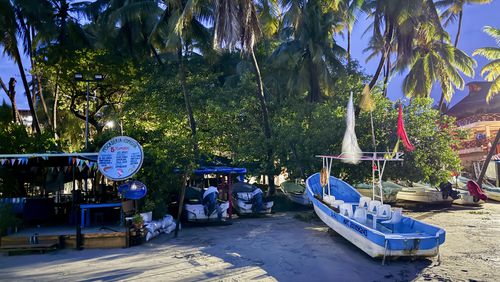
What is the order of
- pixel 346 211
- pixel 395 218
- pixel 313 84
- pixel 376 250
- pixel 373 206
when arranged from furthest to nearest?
pixel 313 84 < pixel 373 206 < pixel 346 211 < pixel 395 218 < pixel 376 250

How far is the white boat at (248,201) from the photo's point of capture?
1733 cm

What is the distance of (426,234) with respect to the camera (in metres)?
9.54

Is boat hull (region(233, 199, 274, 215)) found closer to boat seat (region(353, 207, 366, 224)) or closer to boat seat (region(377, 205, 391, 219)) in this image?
boat seat (region(353, 207, 366, 224))

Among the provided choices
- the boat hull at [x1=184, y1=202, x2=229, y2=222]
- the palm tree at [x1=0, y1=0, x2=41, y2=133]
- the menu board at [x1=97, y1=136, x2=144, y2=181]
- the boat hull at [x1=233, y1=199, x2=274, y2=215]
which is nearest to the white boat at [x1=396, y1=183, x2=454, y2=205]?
the boat hull at [x1=233, y1=199, x2=274, y2=215]

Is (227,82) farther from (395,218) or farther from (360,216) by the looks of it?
(395,218)

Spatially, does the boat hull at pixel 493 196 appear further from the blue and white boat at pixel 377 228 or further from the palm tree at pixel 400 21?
the blue and white boat at pixel 377 228

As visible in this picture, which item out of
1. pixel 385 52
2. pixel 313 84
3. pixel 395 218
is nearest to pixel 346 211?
pixel 395 218

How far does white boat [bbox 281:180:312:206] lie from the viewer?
21328 millimetres

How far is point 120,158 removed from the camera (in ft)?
36.8

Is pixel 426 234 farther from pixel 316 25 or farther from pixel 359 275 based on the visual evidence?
pixel 316 25

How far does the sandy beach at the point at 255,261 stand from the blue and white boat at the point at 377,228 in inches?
14.2

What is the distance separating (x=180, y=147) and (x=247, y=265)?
623 cm

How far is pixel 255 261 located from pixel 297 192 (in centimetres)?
1453

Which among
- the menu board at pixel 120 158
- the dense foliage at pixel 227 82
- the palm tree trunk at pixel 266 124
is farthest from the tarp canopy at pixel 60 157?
the palm tree trunk at pixel 266 124
